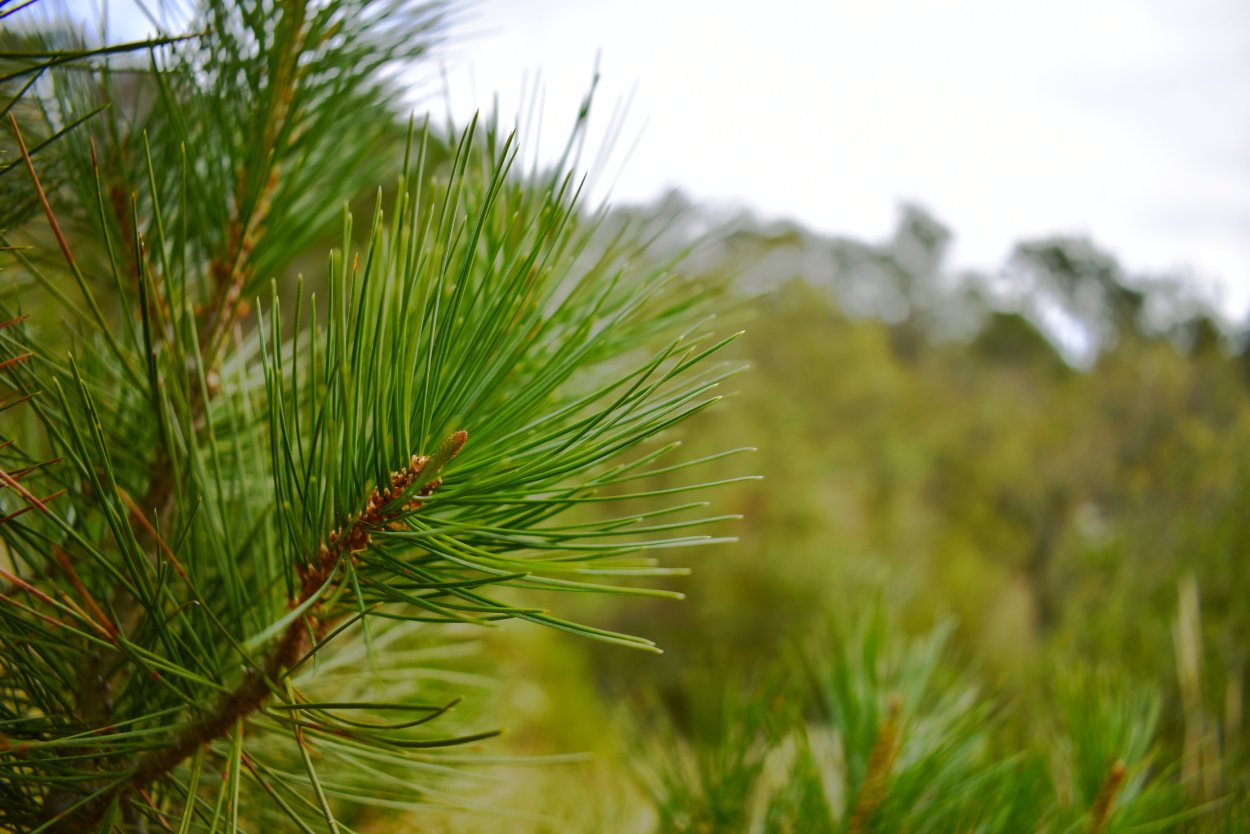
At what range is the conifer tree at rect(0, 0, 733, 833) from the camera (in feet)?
0.77

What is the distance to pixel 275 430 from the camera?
241mm

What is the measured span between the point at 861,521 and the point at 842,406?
1.24m

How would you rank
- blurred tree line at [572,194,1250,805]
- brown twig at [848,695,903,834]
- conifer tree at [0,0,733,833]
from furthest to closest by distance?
blurred tree line at [572,194,1250,805]
brown twig at [848,695,903,834]
conifer tree at [0,0,733,833]

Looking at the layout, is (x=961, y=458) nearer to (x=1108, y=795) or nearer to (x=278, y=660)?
(x=1108, y=795)

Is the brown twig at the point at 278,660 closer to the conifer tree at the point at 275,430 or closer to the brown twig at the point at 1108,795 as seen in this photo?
the conifer tree at the point at 275,430

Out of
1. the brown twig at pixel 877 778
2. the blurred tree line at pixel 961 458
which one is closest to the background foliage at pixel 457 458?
the brown twig at pixel 877 778

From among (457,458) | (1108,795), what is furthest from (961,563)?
(457,458)

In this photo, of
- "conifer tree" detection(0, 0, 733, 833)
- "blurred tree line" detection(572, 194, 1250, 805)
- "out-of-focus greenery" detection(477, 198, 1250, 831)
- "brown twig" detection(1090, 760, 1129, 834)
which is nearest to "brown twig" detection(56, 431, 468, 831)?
"conifer tree" detection(0, 0, 733, 833)

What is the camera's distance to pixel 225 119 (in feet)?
1.22

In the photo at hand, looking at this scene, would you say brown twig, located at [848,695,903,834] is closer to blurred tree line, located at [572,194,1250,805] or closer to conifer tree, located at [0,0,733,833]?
conifer tree, located at [0,0,733,833]

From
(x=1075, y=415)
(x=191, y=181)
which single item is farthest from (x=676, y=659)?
(x=191, y=181)

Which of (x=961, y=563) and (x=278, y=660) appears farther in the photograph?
(x=961, y=563)

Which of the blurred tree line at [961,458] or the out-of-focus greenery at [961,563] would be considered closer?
the out-of-focus greenery at [961,563]

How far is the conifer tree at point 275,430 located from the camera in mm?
235
